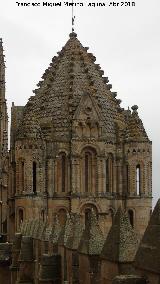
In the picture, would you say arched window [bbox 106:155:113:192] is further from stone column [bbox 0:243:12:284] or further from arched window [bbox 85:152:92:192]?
stone column [bbox 0:243:12:284]

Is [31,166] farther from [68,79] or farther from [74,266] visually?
[74,266]

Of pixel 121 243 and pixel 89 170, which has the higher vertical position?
pixel 89 170

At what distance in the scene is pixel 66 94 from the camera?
6050 cm

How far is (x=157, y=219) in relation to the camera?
1537cm

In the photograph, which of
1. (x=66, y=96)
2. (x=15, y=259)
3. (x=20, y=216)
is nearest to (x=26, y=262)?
(x=15, y=259)

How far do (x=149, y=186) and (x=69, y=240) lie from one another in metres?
33.4

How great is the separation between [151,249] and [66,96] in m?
45.7

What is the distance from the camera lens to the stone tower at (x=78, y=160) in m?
57.4

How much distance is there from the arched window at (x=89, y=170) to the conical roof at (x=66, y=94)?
2423mm

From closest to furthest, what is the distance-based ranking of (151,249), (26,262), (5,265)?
(151,249) → (26,262) → (5,265)

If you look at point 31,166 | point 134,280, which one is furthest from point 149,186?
point 134,280

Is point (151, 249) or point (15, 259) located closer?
point (151, 249)

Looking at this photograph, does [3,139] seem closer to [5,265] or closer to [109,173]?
[109,173]

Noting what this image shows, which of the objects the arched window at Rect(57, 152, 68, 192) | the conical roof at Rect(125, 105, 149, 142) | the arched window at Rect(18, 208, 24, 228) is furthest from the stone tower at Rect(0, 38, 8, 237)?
the conical roof at Rect(125, 105, 149, 142)
